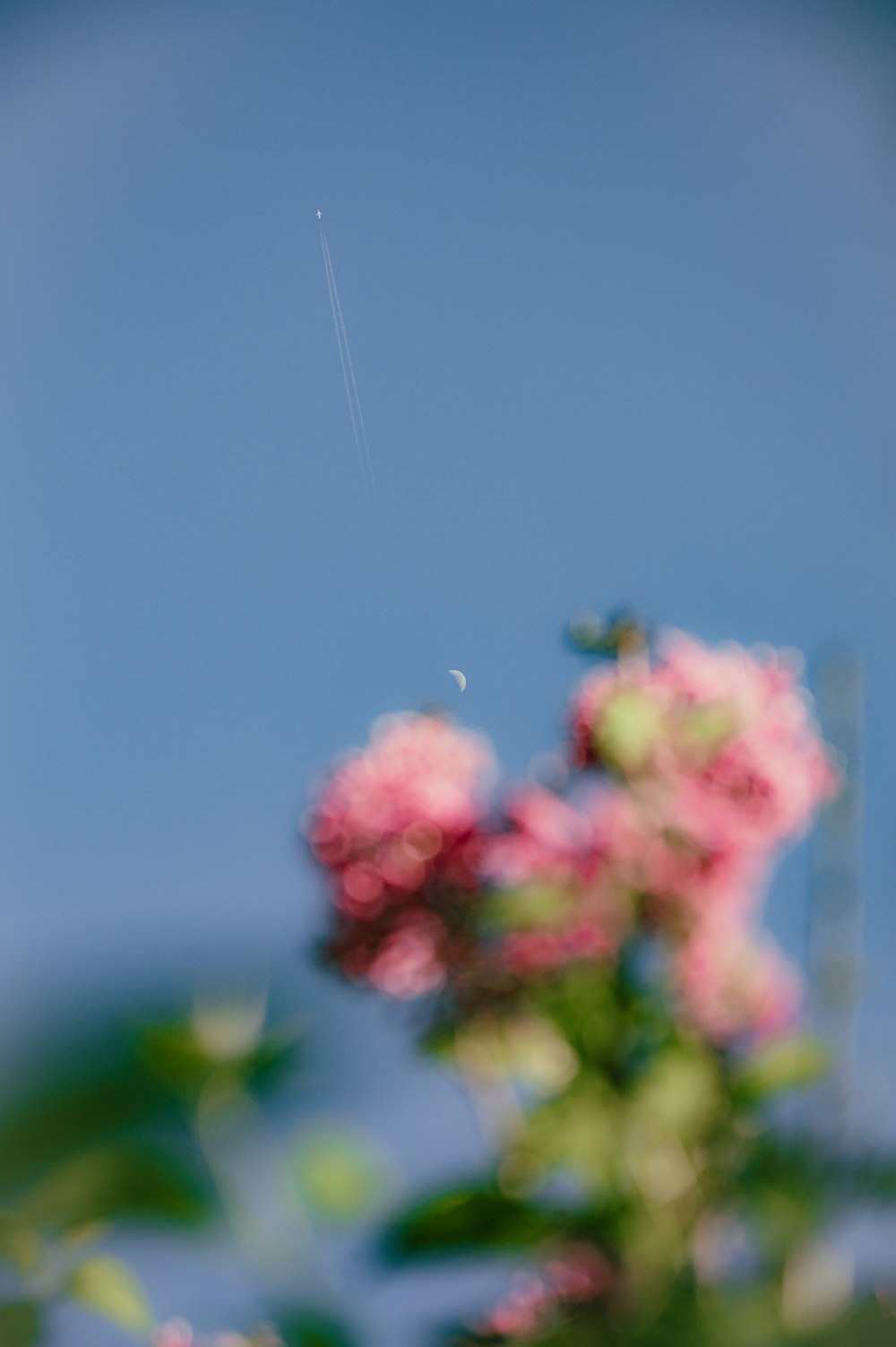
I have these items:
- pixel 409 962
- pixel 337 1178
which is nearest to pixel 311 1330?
pixel 337 1178

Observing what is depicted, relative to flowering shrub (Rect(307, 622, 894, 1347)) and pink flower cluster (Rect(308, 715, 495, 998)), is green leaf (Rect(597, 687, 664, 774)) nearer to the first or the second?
flowering shrub (Rect(307, 622, 894, 1347))

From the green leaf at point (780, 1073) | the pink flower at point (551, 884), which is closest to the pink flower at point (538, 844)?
the pink flower at point (551, 884)

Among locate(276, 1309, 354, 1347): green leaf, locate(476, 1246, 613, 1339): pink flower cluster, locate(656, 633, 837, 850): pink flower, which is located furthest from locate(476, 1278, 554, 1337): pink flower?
locate(656, 633, 837, 850): pink flower

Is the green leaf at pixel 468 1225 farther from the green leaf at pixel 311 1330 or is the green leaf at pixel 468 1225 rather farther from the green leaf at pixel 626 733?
the green leaf at pixel 626 733

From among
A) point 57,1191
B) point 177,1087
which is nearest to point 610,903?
point 177,1087

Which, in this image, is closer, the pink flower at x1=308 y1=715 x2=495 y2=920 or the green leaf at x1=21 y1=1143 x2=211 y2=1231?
the green leaf at x1=21 y1=1143 x2=211 y2=1231

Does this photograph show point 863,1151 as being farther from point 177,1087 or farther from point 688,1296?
point 177,1087

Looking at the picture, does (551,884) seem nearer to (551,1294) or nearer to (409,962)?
(409,962)
